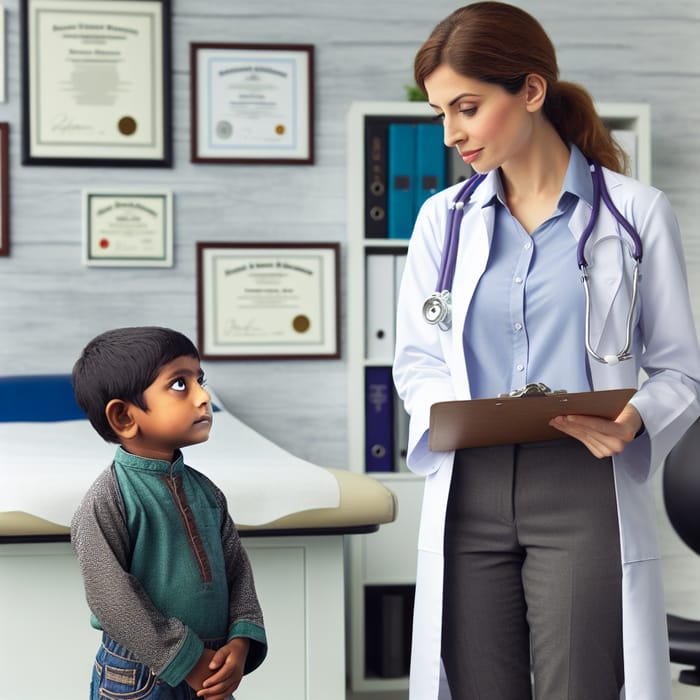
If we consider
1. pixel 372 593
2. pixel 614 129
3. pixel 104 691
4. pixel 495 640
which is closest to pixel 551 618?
pixel 495 640

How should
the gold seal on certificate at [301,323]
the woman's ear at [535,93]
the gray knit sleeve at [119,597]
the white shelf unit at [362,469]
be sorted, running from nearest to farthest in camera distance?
1. the gray knit sleeve at [119,597]
2. the woman's ear at [535,93]
3. the white shelf unit at [362,469]
4. the gold seal on certificate at [301,323]

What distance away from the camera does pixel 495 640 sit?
1271 millimetres

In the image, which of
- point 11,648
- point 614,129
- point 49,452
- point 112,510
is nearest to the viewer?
point 112,510

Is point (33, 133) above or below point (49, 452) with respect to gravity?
above

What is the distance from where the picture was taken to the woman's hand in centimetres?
121

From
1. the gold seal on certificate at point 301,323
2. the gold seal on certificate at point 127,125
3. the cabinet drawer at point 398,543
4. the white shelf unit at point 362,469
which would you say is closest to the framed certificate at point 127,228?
the gold seal on certificate at point 127,125

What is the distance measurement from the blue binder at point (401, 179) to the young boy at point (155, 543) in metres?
1.81

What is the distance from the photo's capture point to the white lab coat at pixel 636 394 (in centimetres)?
124

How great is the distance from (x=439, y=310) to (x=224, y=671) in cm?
53

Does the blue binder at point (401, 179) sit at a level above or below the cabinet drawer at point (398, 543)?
above

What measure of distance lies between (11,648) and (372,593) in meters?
1.57

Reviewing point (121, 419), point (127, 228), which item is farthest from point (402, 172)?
point (121, 419)

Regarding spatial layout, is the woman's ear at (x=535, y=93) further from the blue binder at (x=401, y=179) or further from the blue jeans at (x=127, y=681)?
the blue binder at (x=401, y=179)

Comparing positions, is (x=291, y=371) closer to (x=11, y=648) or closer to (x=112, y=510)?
(x=11, y=648)
